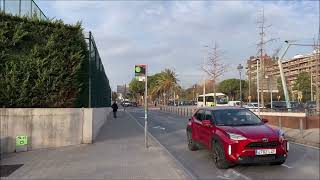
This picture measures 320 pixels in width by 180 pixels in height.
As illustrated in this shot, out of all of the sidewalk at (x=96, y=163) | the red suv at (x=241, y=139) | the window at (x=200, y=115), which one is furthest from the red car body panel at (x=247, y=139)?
the window at (x=200, y=115)

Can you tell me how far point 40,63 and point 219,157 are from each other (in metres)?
7.03

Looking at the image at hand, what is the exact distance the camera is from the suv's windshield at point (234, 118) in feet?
40.1

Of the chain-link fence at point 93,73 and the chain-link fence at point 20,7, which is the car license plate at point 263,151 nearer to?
the chain-link fence at point 93,73

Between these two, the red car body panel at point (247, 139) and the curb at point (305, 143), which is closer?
the red car body panel at point (247, 139)

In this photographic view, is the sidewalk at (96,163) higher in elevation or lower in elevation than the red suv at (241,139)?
lower

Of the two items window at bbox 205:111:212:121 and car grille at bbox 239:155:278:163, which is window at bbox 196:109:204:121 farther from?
car grille at bbox 239:155:278:163

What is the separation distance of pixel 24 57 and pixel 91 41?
13.2 ft

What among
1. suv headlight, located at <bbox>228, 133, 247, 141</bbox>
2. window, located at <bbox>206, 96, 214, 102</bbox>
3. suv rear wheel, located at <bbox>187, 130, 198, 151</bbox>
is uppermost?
window, located at <bbox>206, 96, 214, 102</bbox>

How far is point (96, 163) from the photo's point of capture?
11.7 m

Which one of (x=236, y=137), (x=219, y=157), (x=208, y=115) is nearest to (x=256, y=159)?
(x=236, y=137)

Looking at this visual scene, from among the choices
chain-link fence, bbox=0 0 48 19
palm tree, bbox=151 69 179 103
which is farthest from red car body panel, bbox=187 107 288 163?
palm tree, bbox=151 69 179 103

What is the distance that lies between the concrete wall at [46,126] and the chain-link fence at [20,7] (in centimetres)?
356

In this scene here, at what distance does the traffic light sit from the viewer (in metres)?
16.3

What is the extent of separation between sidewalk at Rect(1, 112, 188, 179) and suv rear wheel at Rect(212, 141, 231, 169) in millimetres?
1125
